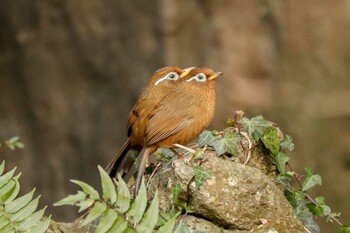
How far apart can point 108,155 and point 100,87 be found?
58 centimetres

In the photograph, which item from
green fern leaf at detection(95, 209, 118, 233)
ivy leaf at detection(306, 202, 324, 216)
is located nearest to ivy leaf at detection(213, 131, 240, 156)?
ivy leaf at detection(306, 202, 324, 216)

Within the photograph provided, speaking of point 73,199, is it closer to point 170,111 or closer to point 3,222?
point 3,222

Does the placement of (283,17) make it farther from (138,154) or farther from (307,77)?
(138,154)

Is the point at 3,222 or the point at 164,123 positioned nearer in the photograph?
the point at 3,222

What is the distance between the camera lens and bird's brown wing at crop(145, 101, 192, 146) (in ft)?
13.8

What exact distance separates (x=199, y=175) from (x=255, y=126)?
518 millimetres

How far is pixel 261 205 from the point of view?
3771mm

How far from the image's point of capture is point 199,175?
3.65m

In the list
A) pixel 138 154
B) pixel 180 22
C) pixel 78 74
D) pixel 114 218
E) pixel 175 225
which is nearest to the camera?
pixel 114 218

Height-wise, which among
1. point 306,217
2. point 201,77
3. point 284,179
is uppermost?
point 201,77

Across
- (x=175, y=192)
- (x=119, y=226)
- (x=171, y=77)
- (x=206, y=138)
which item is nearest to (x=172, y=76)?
(x=171, y=77)

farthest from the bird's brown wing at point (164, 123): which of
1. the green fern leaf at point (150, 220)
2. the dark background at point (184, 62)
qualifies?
the dark background at point (184, 62)

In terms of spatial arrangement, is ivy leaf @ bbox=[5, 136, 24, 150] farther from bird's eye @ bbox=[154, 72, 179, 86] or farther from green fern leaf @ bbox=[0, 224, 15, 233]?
green fern leaf @ bbox=[0, 224, 15, 233]

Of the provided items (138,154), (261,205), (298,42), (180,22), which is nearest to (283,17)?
(298,42)
